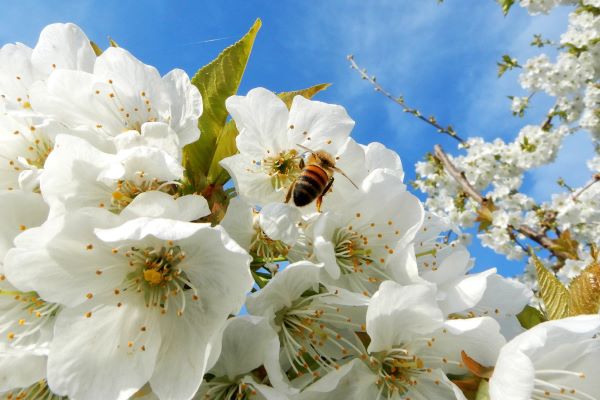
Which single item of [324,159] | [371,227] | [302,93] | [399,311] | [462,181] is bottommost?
[399,311]

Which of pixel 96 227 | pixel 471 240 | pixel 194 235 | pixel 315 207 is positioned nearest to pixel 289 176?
pixel 315 207

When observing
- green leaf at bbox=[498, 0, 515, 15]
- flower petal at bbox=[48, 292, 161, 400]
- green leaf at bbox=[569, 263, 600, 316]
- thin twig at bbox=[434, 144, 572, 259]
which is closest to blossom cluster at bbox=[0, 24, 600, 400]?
flower petal at bbox=[48, 292, 161, 400]

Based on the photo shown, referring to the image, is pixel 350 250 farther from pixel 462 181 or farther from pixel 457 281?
pixel 462 181

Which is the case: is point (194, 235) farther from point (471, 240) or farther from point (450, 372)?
point (471, 240)

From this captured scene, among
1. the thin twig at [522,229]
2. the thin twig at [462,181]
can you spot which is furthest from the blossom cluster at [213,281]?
the thin twig at [462,181]

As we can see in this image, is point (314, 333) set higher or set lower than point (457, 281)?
lower

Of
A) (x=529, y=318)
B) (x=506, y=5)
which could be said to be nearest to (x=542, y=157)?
(x=506, y=5)

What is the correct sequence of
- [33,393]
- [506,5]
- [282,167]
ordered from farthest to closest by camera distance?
1. [506,5]
2. [282,167]
3. [33,393]

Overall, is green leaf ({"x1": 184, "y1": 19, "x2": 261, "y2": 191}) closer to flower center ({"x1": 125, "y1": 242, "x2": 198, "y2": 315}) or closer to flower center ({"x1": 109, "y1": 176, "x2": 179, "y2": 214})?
flower center ({"x1": 109, "y1": 176, "x2": 179, "y2": 214})
